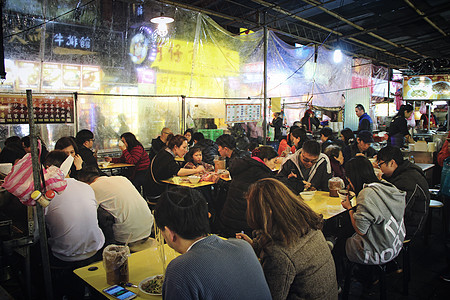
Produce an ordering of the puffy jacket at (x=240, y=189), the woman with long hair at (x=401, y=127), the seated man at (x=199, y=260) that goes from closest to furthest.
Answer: the seated man at (x=199, y=260), the puffy jacket at (x=240, y=189), the woman with long hair at (x=401, y=127)

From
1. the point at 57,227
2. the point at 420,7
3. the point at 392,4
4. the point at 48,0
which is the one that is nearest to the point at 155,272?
the point at 57,227

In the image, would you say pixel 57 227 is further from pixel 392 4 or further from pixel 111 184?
pixel 392 4

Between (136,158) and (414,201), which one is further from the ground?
(136,158)

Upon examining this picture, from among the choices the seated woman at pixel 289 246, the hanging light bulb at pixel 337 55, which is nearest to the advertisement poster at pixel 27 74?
the seated woman at pixel 289 246

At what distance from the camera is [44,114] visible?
7.12 metres

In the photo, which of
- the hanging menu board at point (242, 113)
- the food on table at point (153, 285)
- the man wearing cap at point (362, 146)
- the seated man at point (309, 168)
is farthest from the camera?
the hanging menu board at point (242, 113)

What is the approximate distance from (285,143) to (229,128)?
3.76 metres

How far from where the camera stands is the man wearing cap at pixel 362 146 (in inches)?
251

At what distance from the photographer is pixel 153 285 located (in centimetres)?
214

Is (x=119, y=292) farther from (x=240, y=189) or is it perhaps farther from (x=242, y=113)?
(x=242, y=113)

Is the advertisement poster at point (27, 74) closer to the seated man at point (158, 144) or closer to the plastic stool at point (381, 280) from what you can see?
the seated man at point (158, 144)

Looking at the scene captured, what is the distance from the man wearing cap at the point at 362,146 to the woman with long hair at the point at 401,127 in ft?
8.53

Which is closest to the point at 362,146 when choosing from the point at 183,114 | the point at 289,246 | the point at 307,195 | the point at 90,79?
the point at 307,195

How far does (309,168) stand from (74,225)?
3.30 meters
